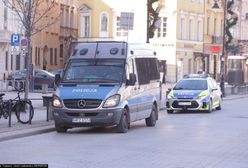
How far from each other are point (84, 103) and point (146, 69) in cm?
384

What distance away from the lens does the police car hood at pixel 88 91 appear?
1948 centimetres

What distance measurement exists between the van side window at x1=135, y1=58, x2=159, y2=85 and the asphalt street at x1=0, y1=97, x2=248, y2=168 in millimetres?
1475

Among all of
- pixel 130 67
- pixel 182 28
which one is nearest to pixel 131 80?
pixel 130 67

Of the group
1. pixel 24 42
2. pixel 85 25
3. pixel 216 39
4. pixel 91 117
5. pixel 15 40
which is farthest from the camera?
pixel 216 39

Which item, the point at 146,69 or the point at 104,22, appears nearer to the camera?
the point at 146,69

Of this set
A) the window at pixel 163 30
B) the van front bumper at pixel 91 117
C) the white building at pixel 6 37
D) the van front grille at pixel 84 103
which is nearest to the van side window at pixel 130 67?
the van front bumper at pixel 91 117

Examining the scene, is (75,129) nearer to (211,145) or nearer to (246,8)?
(211,145)

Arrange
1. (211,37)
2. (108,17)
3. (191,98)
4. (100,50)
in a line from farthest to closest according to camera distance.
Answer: (211,37) < (108,17) < (191,98) < (100,50)

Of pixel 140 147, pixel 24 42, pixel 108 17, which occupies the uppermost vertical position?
pixel 108 17

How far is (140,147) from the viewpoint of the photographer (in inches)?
645

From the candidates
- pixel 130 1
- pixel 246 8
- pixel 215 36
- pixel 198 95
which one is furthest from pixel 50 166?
pixel 246 8

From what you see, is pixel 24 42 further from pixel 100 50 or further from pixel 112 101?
pixel 112 101

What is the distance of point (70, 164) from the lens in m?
13.2

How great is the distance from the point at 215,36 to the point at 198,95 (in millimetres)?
53592
